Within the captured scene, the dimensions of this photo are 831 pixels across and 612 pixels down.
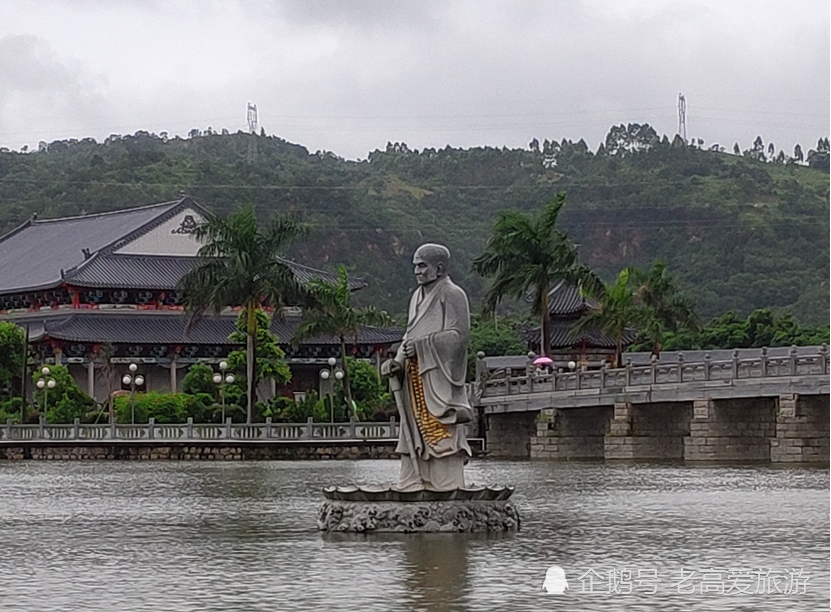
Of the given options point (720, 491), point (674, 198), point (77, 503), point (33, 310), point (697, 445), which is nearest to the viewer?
point (77, 503)

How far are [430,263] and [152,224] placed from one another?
61.9m

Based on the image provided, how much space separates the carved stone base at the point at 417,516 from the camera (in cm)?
1745

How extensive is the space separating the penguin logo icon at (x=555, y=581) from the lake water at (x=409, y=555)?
0.07 m

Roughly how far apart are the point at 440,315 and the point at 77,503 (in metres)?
9.41

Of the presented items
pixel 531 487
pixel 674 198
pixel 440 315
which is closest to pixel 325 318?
pixel 531 487

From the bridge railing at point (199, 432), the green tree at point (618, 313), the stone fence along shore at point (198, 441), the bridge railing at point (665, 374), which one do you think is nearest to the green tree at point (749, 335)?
the green tree at point (618, 313)

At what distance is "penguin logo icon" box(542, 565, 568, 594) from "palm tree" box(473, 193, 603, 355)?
149ft

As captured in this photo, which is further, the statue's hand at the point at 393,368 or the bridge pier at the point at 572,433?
the bridge pier at the point at 572,433

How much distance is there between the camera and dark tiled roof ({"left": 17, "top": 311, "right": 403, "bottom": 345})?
237 ft

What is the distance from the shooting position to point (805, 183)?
148 m

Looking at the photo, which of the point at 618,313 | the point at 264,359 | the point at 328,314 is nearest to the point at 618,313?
the point at 618,313

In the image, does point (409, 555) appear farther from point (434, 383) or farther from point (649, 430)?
point (649, 430)

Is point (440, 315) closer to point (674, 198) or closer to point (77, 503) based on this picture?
point (77, 503)

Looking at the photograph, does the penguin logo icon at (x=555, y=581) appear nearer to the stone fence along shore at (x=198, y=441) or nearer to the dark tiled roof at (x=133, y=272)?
the stone fence along shore at (x=198, y=441)
